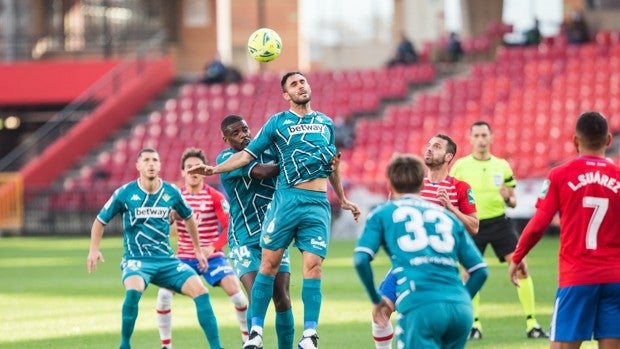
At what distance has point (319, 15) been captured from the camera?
280 feet

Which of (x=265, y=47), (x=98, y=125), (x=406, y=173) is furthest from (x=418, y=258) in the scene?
(x=98, y=125)

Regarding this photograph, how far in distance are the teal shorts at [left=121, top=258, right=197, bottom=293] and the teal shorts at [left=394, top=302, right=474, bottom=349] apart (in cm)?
425

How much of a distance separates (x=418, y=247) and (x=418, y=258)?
0.07 m

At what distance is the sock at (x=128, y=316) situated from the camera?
1115 centimetres

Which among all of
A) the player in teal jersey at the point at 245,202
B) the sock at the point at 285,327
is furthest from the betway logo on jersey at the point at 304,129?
the sock at the point at 285,327

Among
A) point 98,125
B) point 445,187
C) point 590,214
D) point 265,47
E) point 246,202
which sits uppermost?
point 265,47

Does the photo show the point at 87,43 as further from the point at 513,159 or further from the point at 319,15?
the point at 319,15

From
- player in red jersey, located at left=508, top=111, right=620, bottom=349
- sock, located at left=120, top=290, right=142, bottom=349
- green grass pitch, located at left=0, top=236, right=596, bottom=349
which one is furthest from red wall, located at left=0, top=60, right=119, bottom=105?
player in red jersey, located at left=508, top=111, right=620, bottom=349

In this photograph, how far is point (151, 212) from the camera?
1163 centimetres

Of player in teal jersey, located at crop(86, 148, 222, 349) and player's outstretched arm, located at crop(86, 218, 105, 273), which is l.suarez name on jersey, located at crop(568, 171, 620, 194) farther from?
player's outstretched arm, located at crop(86, 218, 105, 273)

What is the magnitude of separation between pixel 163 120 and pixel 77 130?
2.81m

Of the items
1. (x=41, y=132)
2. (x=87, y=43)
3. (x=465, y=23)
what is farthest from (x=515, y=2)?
(x=41, y=132)

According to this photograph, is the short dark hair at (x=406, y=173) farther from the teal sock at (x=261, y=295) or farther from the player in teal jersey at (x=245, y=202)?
the player in teal jersey at (x=245, y=202)

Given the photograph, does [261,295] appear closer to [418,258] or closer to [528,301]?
[418,258]
